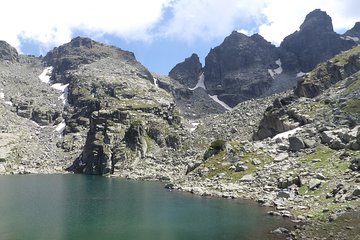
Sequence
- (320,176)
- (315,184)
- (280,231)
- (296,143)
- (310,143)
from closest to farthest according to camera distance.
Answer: (280,231), (315,184), (320,176), (310,143), (296,143)

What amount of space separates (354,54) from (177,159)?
89.7 metres

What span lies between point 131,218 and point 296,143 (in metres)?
48.0

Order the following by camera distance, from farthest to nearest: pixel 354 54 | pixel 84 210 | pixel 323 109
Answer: pixel 354 54
pixel 323 109
pixel 84 210

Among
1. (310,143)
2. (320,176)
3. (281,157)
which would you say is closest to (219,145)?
(281,157)

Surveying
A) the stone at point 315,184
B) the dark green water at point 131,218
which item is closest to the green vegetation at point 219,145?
the dark green water at point 131,218

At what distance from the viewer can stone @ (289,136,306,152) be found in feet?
319

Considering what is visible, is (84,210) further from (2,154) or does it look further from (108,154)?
(2,154)

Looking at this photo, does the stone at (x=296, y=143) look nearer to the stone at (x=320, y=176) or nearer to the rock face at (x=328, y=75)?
the stone at (x=320, y=176)

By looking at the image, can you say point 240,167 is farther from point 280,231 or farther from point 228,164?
point 280,231

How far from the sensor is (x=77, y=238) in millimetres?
53000

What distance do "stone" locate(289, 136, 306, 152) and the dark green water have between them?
26.1 meters

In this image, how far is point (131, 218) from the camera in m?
67.1

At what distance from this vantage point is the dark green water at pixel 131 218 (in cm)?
5494

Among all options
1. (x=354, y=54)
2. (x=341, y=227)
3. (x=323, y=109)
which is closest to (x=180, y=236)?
(x=341, y=227)
